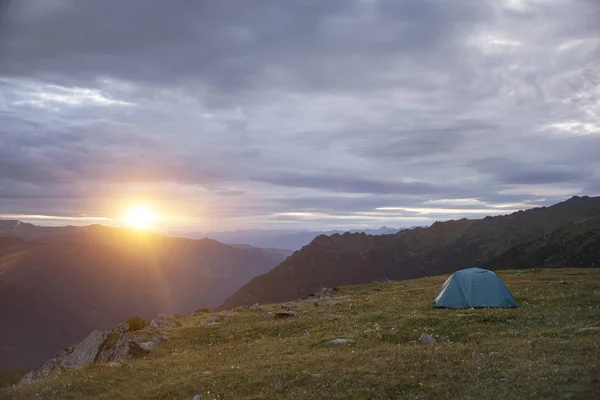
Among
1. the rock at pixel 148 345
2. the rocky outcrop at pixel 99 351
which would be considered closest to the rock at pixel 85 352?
the rocky outcrop at pixel 99 351

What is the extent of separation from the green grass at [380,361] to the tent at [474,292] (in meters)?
1.39

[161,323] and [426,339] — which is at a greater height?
[426,339]

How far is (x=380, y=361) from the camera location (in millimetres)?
18156

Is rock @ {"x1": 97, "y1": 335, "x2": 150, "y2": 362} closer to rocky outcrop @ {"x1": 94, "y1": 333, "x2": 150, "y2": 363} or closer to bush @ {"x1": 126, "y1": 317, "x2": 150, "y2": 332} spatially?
rocky outcrop @ {"x1": 94, "y1": 333, "x2": 150, "y2": 363}

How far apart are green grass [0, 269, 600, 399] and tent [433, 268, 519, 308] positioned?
54.6 inches

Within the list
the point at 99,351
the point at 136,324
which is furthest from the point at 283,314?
the point at 136,324

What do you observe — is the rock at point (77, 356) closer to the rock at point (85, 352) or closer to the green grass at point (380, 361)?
the rock at point (85, 352)

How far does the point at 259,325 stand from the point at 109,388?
46.5 feet

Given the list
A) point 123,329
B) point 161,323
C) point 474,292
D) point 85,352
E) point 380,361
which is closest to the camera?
point 380,361

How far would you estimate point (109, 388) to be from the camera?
2027cm

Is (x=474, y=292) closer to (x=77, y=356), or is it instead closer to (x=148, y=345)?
(x=148, y=345)

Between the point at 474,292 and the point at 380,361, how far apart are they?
1790 cm

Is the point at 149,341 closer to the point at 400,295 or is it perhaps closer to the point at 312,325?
the point at 312,325

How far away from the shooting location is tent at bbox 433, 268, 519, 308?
31812mm
